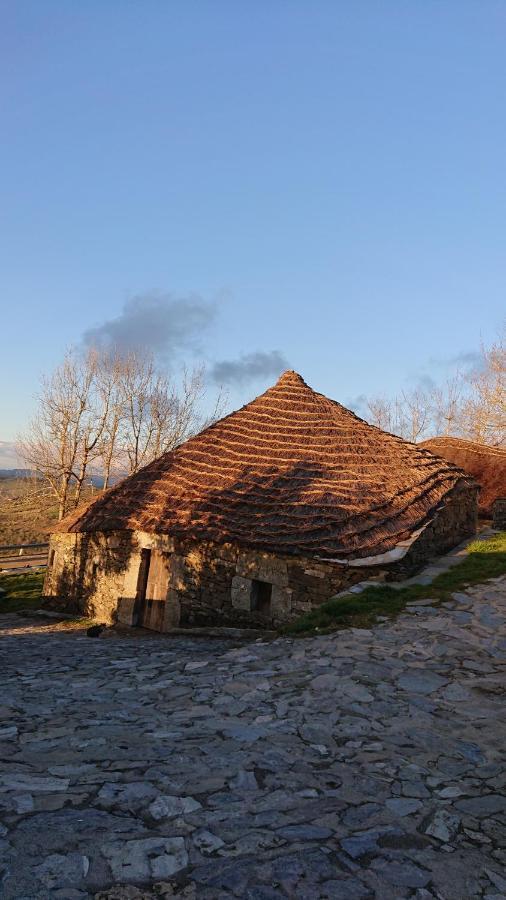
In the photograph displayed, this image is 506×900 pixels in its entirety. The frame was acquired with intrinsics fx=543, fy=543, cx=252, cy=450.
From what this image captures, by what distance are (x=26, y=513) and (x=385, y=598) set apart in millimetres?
39370

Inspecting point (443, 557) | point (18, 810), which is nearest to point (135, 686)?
point (18, 810)

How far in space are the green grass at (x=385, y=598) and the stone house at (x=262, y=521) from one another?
29.9 inches

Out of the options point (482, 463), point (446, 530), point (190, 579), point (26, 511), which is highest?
point (482, 463)

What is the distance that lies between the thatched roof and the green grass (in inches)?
325

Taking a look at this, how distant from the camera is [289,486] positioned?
1190 centimetres

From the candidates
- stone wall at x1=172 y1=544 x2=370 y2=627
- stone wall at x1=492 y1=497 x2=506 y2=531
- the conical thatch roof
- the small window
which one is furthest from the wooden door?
stone wall at x1=492 y1=497 x2=506 y2=531

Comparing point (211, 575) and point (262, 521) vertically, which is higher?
point (262, 521)

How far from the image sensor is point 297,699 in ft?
16.3

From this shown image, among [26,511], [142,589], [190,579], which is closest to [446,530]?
[190,579]

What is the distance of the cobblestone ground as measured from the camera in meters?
2.59

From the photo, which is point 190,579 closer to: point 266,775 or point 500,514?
point 266,775

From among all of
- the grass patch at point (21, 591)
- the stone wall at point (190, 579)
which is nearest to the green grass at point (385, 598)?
the stone wall at point (190, 579)

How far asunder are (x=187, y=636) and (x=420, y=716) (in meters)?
6.73

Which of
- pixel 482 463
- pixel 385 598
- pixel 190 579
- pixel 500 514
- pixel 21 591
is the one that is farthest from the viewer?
pixel 482 463
